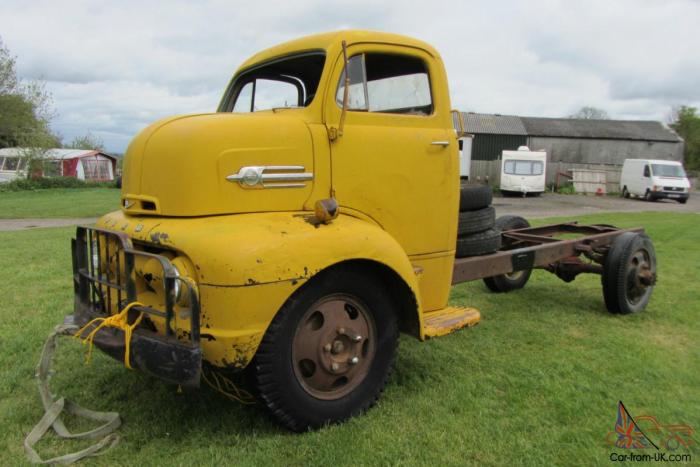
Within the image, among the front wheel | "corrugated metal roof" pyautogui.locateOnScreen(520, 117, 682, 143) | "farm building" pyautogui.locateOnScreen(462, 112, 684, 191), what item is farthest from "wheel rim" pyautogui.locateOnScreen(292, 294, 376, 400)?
"corrugated metal roof" pyautogui.locateOnScreen(520, 117, 682, 143)

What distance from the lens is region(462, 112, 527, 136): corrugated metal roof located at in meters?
35.1

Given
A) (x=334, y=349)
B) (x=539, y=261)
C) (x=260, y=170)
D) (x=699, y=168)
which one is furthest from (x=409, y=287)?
(x=699, y=168)

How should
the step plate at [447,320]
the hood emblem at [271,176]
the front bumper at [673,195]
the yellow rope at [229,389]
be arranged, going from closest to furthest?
the hood emblem at [271,176] → the yellow rope at [229,389] → the step plate at [447,320] → the front bumper at [673,195]

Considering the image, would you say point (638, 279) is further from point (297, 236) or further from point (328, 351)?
point (297, 236)

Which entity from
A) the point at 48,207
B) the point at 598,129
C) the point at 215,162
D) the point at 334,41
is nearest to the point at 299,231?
the point at 215,162

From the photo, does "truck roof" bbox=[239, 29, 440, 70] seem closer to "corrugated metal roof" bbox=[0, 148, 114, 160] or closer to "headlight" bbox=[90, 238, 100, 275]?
"headlight" bbox=[90, 238, 100, 275]

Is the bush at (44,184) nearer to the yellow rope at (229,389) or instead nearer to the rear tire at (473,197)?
the yellow rope at (229,389)

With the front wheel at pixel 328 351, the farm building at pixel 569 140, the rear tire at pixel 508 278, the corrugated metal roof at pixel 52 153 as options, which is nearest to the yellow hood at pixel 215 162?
the front wheel at pixel 328 351

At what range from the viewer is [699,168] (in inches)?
1692

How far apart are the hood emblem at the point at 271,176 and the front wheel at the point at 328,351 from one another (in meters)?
0.58

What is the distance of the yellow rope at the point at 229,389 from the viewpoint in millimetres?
3145

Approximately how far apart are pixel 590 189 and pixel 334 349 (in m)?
29.8

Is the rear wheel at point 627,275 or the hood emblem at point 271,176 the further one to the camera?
A: the rear wheel at point 627,275

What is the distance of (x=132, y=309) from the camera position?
2.85 m
